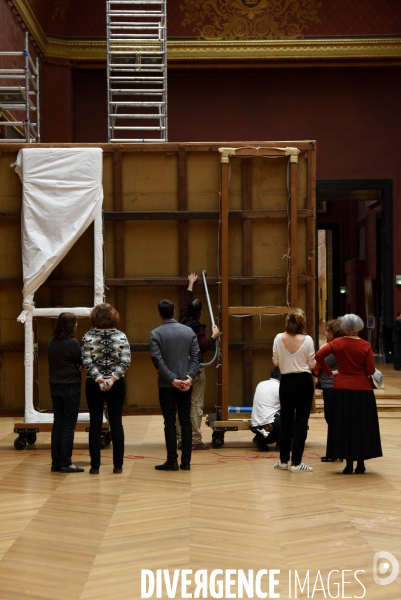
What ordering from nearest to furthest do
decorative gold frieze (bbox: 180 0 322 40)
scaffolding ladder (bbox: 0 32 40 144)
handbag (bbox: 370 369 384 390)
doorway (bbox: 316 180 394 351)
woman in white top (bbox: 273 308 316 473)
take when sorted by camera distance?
woman in white top (bbox: 273 308 316 473) → handbag (bbox: 370 369 384 390) → scaffolding ladder (bbox: 0 32 40 144) → decorative gold frieze (bbox: 180 0 322 40) → doorway (bbox: 316 180 394 351)

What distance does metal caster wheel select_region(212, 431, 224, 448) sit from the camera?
10469mm

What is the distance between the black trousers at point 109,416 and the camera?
28.9 feet

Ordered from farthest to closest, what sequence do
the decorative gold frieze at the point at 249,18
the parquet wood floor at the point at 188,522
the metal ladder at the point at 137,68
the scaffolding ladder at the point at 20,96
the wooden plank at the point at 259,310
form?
the decorative gold frieze at the point at 249,18 → the metal ladder at the point at 137,68 → the scaffolding ladder at the point at 20,96 → the wooden plank at the point at 259,310 → the parquet wood floor at the point at 188,522

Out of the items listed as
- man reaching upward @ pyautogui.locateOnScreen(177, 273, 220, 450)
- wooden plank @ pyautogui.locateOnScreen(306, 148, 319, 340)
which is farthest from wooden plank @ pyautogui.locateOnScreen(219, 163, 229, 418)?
wooden plank @ pyautogui.locateOnScreen(306, 148, 319, 340)

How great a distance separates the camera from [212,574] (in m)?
5.30

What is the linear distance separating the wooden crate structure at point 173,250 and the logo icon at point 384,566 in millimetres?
4814

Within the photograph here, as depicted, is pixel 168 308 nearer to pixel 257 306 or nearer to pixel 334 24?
pixel 257 306

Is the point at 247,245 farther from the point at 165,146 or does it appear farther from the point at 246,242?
the point at 165,146

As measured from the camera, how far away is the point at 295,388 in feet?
28.9

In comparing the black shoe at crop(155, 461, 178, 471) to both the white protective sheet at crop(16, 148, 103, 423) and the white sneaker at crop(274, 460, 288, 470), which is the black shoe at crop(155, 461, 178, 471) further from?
the white protective sheet at crop(16, 148, 103, 423)

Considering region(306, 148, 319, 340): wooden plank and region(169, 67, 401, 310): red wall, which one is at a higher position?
region(169, 67, 401, 310): red wall

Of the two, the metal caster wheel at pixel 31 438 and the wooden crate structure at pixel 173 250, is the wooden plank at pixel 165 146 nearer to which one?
the wooden crate structure at pixel 173 250

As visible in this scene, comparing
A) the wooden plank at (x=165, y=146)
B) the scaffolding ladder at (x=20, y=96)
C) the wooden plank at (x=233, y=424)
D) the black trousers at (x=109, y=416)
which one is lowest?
the wooden plank at (x=233, y=424)

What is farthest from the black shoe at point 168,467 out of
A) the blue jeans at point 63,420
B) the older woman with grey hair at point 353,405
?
the older woman with grey hair at point 353,405
